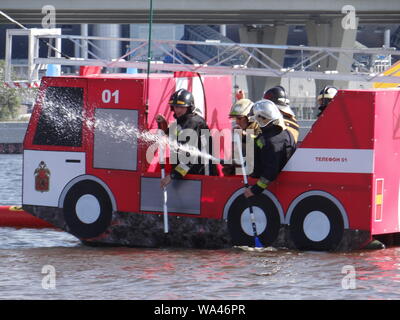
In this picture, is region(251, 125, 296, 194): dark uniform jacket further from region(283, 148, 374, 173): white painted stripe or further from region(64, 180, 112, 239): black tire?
region(64, 180, 112, 239): black tire

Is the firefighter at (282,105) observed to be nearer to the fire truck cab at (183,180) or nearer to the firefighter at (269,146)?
the firefighter at (269,146)

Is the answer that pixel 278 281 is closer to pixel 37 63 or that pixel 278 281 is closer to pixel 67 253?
pixel 67 253

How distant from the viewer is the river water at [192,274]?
35.9 ft

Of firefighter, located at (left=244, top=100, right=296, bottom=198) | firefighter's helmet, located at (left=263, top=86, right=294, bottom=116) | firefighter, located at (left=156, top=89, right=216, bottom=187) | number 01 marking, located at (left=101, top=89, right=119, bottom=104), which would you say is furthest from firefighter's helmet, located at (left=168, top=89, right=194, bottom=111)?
firefighter's helmet, located at (left=263, top=86, right=294, bottom=116)

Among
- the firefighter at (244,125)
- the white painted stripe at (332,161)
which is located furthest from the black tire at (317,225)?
the firefighter at (244,125)

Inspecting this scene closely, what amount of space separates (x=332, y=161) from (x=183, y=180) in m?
1.82

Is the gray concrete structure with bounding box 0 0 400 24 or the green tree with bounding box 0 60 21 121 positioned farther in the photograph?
the gray concrete structure with bounding box 0 0 400 24

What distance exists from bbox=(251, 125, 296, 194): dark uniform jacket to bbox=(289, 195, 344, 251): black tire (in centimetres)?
48

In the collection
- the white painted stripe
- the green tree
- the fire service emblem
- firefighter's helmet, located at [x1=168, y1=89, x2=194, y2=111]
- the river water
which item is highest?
the green tree

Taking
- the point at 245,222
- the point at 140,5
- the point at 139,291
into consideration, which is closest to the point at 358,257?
the point at 245,222

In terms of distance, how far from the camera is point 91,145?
13.7 m

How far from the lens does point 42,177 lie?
553 inches

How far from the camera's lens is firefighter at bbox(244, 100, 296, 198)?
1264 cm

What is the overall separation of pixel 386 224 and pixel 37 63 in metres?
11.0
